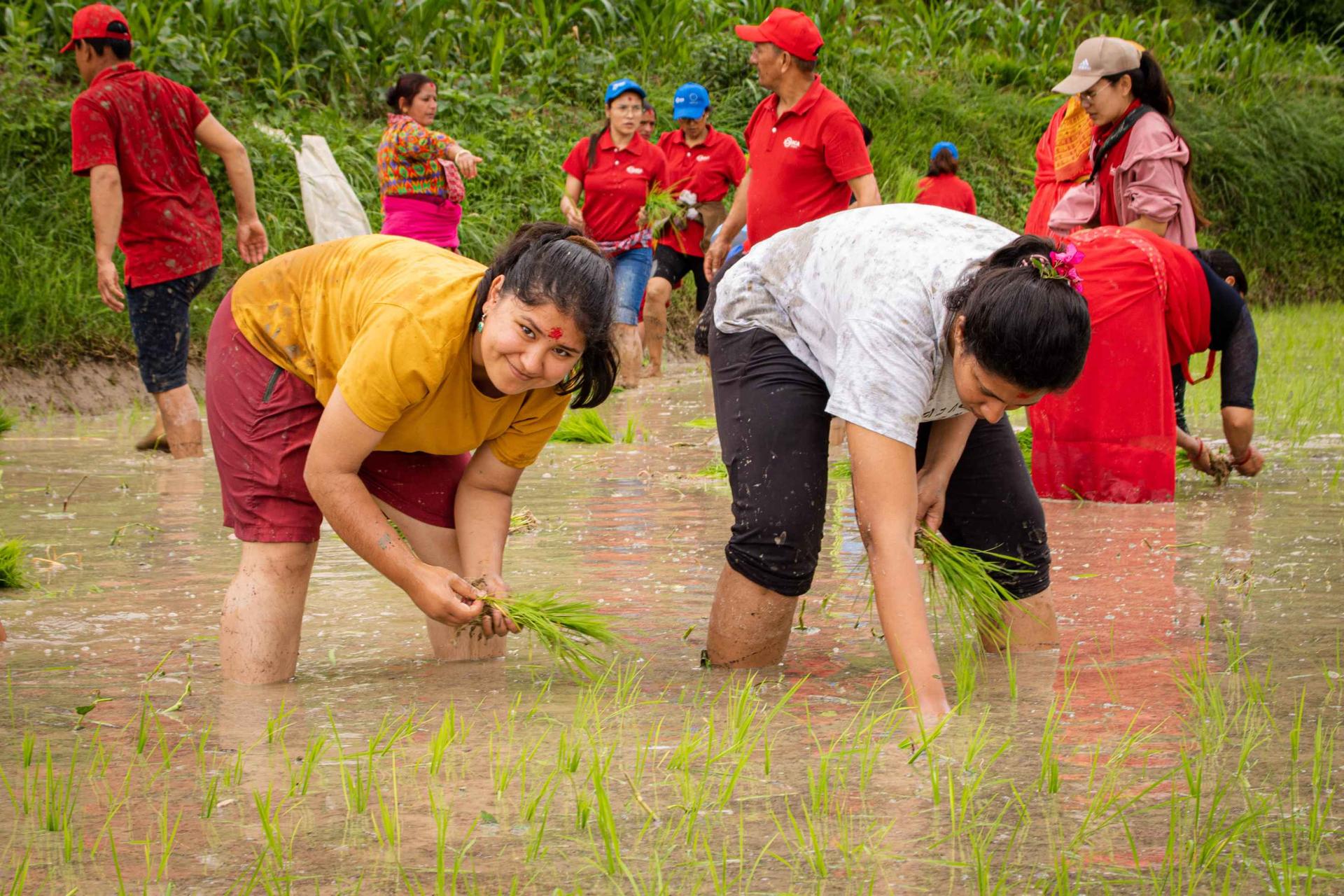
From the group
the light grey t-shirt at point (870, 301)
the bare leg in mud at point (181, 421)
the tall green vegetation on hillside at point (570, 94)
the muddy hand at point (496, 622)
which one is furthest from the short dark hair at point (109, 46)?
the muddy hand at point (496, 622)

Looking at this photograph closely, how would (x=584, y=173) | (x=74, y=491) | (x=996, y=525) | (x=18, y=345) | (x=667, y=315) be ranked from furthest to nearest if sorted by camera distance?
1. (x=667, y=315)
2. (x=584, y=173)
3. (x=18, y=345)
4. (x=74, y=491)
5. (x=996, y=525)

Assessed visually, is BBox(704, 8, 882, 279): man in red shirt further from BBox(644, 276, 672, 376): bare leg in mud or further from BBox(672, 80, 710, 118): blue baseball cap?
BBox(644, 276, 672, 376): bare leg in mud

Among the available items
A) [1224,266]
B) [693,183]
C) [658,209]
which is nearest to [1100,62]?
[1224,266]

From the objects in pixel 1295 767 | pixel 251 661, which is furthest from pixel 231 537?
pixel 1295 767

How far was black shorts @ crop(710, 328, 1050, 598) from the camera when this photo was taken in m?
3.29

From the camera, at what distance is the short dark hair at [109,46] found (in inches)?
248

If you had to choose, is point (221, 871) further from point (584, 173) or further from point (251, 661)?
point (584, 173)

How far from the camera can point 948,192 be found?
11.2 metres

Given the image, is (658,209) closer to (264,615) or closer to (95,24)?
(95,24)

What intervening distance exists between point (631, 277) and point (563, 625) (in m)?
6.29

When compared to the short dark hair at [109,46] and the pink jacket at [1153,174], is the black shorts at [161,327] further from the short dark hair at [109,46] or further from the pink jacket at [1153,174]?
→ the pink jacket at [1153,174]

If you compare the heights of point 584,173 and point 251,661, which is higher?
point 584,173

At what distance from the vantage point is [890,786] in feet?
8.25

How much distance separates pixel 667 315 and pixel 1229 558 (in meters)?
8.50
